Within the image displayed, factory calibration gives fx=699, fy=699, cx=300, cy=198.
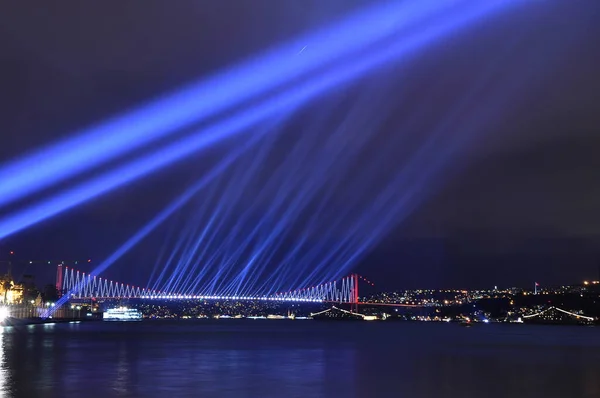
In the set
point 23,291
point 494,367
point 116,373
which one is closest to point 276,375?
point 116,373

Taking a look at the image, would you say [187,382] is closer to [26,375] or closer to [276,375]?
[276,375]

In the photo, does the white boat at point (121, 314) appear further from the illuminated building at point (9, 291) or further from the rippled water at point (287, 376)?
the rippled water at point (287, 376)

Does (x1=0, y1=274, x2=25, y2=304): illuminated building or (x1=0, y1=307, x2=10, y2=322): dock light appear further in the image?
(x1=0, y1=274, x2=25, y2=304): illuminated building

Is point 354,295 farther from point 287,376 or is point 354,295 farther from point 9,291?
point 287,376

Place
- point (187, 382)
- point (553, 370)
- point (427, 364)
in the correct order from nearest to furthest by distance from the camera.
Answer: point (187, 382)
point (553, 370)
point (427, 364)

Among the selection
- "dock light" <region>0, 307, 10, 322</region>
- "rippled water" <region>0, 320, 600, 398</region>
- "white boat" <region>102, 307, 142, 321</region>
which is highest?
"rippled water" <region>0, 320, 600, 398</region>

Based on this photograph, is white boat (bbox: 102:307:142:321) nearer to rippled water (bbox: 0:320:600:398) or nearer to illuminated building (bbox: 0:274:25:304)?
illuminated building (bbox: 0:274:25:304)

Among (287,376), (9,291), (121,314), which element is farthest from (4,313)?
(287,376)

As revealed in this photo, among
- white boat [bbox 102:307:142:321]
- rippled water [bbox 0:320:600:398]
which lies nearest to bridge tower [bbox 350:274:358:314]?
white boat [bbox 102:307:142:321]

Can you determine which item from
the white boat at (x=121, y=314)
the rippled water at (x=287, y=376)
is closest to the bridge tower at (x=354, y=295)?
the white boat at (x=121, y=314)
